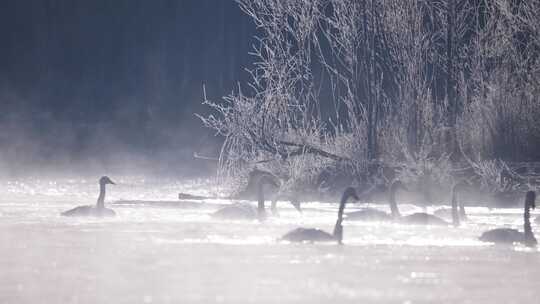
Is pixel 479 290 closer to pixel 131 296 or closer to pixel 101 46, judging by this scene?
pixel 131 296

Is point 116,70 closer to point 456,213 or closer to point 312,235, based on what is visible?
point 456,213

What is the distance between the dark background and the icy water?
16.3 meters

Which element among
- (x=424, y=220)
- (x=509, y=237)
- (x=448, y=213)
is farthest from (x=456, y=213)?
(x=509, y=237)

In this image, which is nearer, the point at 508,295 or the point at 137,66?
the point at 508,295

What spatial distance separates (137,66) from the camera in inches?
1623

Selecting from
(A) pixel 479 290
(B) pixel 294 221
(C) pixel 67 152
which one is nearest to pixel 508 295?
(A) pixel 479 290

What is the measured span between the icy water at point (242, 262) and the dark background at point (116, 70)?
16301mm

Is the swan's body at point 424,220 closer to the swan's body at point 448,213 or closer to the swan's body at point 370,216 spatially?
the swan's body at point 370,216

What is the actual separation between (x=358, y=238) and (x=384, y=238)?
1.03 feet

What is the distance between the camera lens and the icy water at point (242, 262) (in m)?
12.0

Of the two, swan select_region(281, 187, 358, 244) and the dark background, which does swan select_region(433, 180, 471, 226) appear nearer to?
swan select_region(281, 187, 358, 244)

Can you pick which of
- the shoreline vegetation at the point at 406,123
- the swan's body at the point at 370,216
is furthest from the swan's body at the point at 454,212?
the shoreline vegetation at the point at 406,123

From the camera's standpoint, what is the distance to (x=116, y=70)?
41250 mm

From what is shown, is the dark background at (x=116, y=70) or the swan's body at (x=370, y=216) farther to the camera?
the dark background at (x=116, y=70)
